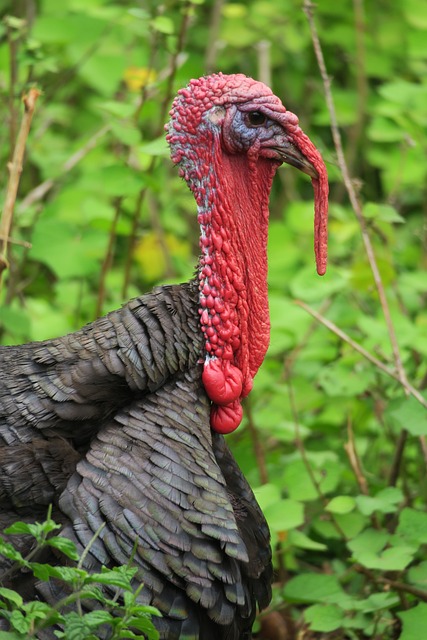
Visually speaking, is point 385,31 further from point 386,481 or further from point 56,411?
point 56,411

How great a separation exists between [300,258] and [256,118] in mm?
3272

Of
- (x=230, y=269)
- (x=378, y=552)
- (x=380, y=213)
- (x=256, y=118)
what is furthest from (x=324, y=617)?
(x=256, y=118)

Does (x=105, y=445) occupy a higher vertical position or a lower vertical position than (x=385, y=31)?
lower

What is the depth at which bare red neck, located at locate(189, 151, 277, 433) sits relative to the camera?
3.35 meters

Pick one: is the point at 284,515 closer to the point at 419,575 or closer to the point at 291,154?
the point at 419,575

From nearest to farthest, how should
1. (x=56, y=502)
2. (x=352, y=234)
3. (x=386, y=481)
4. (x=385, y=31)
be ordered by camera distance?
(x=56, y=502) < (x=386, y=481) < (x=352, y=234) < (x=385, y=31)

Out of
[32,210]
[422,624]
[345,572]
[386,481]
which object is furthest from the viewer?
[32,210]

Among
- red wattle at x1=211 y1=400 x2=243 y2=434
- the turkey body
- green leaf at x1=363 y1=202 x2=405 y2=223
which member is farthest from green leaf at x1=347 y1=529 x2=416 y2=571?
green leaf at x1=363 y1=202 x2=405 y2=223

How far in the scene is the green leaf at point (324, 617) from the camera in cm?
395

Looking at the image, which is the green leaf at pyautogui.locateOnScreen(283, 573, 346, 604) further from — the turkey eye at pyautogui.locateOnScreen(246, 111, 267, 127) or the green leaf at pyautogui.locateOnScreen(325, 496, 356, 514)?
the turkey eye at pyautogui.locateOnScreen(246, 111, 267, 127)

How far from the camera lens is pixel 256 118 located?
10.9 feet

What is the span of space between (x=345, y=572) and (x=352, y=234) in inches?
92.6

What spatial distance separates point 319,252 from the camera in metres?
3.48

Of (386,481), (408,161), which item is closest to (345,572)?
(386,481)
